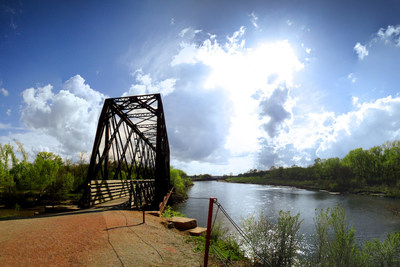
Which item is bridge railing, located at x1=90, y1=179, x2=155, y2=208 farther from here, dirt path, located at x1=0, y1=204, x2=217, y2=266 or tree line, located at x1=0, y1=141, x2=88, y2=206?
tree line, located at x1=0, y1=141, x2=88, y2=206

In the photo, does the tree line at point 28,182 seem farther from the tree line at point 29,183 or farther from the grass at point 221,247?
the grass at point 221,247

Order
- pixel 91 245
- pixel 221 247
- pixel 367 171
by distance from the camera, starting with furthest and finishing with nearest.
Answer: pixel 367 171 → pixel 221 247 → pixel 91 245

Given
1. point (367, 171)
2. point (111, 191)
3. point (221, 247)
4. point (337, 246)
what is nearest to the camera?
point (337, 246)

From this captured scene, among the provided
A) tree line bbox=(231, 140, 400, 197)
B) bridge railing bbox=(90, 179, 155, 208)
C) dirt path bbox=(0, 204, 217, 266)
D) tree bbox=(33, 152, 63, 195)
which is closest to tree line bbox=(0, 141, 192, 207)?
Result: tree bbox=(33, 152, 63, 195)

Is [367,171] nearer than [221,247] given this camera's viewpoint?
No

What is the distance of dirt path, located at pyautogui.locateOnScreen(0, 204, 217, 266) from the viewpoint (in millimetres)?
4422

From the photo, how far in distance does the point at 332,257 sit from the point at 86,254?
7.45 metres

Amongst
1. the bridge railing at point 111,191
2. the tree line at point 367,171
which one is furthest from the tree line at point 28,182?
the tree line at point 367,171

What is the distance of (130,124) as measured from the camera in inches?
707

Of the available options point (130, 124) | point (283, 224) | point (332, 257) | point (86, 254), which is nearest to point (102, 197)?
point (130, 124)

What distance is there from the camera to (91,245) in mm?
5238

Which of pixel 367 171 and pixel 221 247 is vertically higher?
pixel 367 171

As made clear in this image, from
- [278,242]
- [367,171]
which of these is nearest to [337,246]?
[278,242]

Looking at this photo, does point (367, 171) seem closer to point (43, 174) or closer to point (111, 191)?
point (111, 191)
